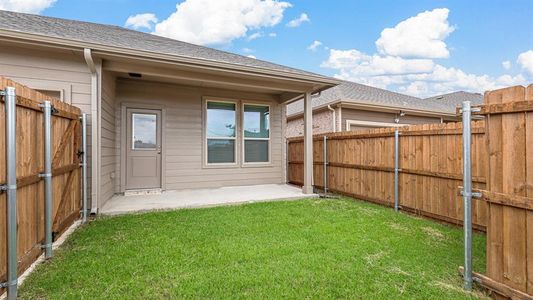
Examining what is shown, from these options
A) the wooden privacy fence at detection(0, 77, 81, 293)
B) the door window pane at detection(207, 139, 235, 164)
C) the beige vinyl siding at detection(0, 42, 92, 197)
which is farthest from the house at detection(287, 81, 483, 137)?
the wooden privacy fence at detection(0, 77, 81, 293)

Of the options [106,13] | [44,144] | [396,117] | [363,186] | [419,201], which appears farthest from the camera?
[106,13]

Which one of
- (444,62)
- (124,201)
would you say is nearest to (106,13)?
(124,201)

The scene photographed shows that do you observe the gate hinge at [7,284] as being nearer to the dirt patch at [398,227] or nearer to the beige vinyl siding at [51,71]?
the beige vinyl siding at [51,71]

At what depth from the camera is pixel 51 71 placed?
13.7ft

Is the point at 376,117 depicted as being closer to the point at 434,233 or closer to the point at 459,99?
the point at 434,233

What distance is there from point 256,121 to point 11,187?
5.79m

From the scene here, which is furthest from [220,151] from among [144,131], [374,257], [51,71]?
[374,257]

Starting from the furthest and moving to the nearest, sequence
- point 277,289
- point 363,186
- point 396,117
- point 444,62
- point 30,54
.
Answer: point 444,62, point 396,117, point 363,186, point 30,54, point 277,289

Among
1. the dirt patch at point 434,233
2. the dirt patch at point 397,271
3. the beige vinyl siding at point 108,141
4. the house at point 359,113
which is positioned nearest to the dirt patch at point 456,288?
the dirt patch at point 397,271

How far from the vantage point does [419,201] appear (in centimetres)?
448

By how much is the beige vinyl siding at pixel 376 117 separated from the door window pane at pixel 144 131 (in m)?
5.78

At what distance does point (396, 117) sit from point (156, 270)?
9.65m

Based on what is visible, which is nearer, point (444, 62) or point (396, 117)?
point (396, 117)

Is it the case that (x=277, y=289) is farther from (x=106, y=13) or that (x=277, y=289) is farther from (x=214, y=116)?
(x=106, y=13)
